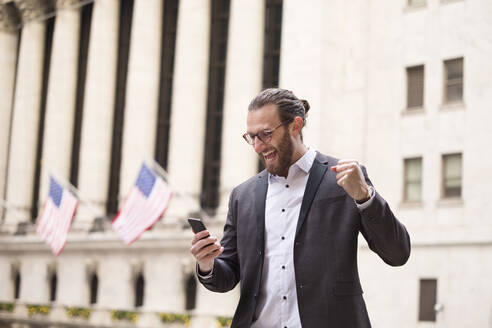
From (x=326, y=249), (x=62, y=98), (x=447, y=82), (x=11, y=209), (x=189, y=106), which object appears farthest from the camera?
(x=11, y=209)

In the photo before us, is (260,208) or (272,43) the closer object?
(260,208)

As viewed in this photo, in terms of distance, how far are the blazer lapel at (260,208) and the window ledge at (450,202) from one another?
3139 cm

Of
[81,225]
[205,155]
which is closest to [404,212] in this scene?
[205,155]

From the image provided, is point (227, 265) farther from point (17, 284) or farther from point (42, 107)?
point (42, 107)

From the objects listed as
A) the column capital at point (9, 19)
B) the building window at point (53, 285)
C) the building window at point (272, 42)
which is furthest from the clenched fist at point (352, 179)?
the column capital at point (9, 19)

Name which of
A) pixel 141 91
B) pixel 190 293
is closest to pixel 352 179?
pixel 190 293

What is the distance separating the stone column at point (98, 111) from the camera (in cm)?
5397

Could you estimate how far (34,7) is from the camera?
6091 cm

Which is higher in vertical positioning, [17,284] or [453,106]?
[453,106]

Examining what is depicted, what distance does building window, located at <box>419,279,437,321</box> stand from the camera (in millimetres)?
36219

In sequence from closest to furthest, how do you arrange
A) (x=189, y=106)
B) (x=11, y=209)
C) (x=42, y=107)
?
(x=189, y=106)
(x=11, y=209)
(x=42, y=107)

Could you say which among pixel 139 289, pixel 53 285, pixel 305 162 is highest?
pixel 305 162

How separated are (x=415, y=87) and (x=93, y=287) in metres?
23.7

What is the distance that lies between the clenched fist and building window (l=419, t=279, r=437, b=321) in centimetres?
3207
